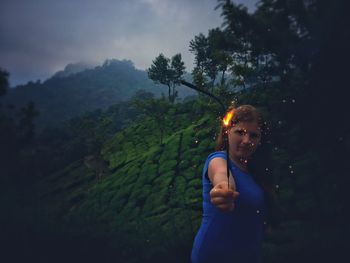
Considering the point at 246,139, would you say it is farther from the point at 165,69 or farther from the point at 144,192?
the point at 165,69

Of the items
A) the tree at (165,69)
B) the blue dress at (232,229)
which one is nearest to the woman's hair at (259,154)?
the blue dress at (232,229)

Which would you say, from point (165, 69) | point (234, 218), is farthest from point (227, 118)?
point (165, 69)

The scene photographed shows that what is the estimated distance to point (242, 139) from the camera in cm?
197

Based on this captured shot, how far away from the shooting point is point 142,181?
2564 centimetres

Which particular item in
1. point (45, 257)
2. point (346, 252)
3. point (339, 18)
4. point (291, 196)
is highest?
point (339, 18)

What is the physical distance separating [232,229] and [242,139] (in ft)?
1.72

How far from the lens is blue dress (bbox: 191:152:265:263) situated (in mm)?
1766

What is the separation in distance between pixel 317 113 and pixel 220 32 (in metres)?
10.0

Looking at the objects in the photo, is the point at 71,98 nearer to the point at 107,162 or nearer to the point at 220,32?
the point at 107,162

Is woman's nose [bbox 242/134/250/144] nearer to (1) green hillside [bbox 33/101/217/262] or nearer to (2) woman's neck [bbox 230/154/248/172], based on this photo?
(2) woman's neck [bbox 230/154/248/172]

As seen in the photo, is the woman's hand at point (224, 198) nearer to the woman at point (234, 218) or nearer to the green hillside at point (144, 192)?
the woman at point (234, 218)

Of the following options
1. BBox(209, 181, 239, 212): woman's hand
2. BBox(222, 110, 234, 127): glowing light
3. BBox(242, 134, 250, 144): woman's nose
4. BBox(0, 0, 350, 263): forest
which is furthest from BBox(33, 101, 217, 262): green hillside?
BBox(209, 181, 239, 212): woman's hand

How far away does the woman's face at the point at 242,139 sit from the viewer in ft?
6.47

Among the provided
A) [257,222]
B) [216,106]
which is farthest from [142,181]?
[257,222]
